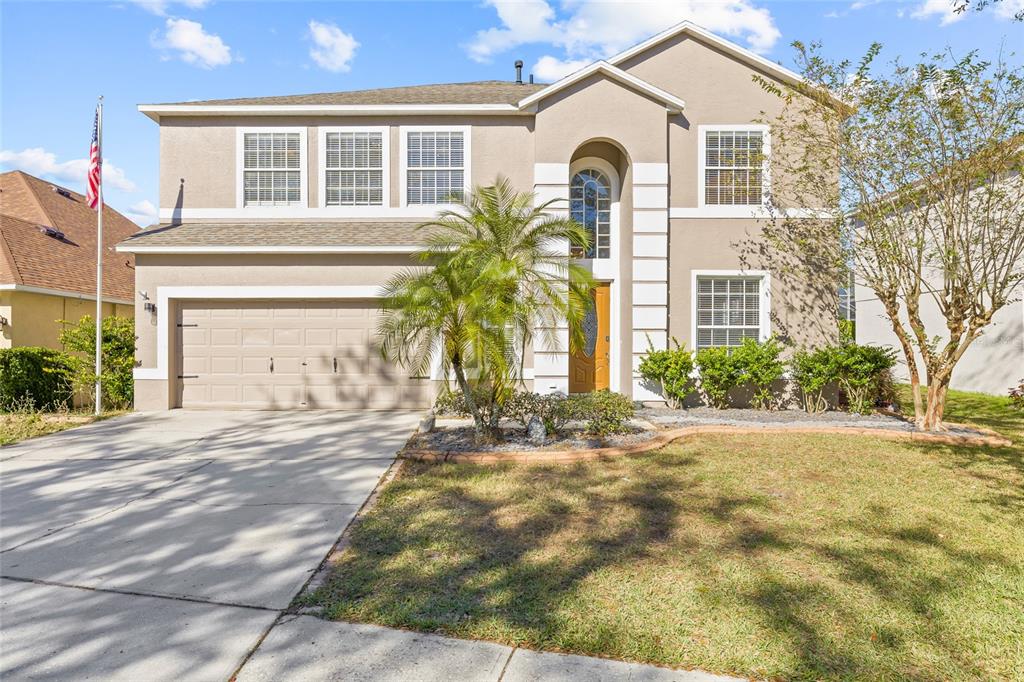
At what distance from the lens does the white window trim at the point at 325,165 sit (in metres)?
11.7

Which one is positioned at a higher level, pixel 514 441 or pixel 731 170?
pixel 731 170

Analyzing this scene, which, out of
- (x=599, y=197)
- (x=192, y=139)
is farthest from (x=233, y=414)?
(x=599, y=197)

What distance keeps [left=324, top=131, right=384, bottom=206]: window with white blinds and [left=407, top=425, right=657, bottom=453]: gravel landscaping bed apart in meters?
6.18

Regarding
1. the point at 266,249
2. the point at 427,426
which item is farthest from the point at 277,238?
the point at 427,426

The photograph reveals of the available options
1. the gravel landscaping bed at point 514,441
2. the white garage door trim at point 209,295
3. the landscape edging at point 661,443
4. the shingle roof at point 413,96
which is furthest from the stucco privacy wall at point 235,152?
the landscape edging at point 661,443

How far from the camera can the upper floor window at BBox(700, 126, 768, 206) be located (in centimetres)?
Answer: 1128

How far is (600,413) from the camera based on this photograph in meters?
8.23

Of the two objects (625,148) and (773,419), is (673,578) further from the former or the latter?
(625,148)

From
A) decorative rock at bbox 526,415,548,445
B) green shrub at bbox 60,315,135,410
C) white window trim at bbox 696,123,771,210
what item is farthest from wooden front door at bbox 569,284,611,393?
green shrub at bbox 60,315,135,410

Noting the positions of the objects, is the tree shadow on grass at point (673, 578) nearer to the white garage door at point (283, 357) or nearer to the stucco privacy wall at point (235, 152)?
the white garage door at point (283, 357)

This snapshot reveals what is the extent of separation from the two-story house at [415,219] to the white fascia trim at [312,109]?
4 centimetres

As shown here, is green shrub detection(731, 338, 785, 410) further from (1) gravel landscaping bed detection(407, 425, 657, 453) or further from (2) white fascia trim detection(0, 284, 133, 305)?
(2) white fascia trim detection(0, 284, 133, 305)

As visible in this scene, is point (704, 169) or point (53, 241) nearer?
point (704, 169)

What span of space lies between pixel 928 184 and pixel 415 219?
9.58 metres
